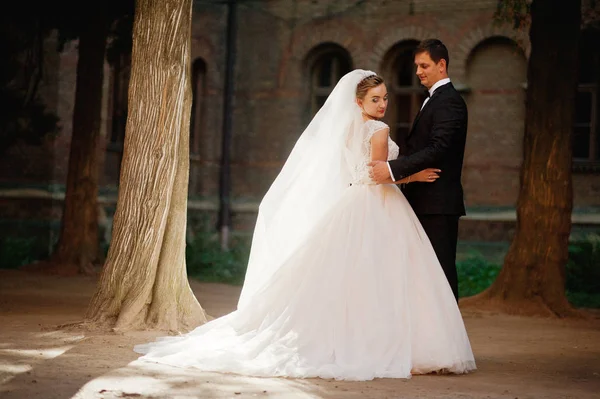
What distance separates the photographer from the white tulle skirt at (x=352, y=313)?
5969 mm

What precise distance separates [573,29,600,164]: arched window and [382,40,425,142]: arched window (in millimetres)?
3228

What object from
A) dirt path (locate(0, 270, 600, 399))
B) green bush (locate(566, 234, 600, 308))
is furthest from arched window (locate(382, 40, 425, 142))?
dirt path (locate(0, 270, 600, 399))

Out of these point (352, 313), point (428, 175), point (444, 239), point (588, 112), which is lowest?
point (352, 313)

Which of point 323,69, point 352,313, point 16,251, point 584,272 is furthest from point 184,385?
point 323,69

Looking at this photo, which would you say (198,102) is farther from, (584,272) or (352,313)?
(352,313)

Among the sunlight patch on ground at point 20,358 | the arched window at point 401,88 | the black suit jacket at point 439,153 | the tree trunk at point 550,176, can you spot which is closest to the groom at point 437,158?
the black suit jacket at point 439,153

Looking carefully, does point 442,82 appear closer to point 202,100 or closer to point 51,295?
→ point 51,295

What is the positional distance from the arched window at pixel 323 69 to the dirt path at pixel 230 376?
11.0 meters

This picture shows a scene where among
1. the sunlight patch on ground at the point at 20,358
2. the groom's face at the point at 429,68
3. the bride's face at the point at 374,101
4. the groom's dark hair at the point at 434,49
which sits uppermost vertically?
the groom's dark hair at the point at 434,49

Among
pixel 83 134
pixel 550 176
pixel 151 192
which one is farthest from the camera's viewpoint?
pixel 83 134

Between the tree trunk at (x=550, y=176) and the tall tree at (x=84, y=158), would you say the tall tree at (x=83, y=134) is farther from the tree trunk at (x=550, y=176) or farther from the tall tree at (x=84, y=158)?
the tree trunk at (x=550, y=176)

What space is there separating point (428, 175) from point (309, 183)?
0.91 m

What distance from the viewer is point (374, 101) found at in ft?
21.7

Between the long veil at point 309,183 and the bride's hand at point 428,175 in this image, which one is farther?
the long veil at point 309,183
